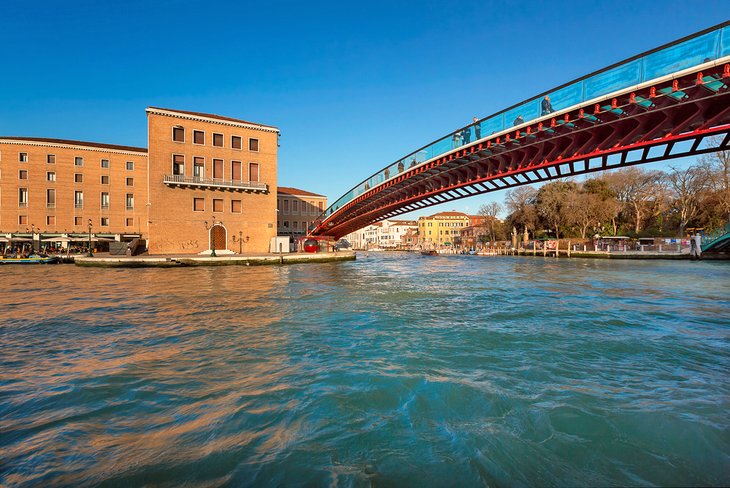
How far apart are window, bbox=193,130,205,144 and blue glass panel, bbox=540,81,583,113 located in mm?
25032

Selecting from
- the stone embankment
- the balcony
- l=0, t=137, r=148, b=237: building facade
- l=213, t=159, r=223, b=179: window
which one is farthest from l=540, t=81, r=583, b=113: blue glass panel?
l=0, t=137, r=148, b=237: building facade

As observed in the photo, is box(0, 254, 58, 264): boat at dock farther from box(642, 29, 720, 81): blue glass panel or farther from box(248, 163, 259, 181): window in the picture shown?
box(642, 29, 720, 81): blue glass panel

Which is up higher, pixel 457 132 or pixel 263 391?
pixel 457 132

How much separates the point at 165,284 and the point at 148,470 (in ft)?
41.5

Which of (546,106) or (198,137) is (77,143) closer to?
(198,137)

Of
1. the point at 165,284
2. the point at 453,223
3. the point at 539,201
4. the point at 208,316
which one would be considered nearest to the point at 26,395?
the point at 208,316

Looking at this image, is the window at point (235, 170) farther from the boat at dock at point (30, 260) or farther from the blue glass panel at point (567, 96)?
the blue glass panel at point (567, 96)

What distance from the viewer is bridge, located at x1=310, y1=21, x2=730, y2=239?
10062mm

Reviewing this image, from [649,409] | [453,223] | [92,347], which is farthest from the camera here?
[453,223]

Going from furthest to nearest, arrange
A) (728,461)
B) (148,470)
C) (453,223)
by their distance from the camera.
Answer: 1. (453,223)
2. (728,461)
3. (148,470)

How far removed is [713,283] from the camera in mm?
14117

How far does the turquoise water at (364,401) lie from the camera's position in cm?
225

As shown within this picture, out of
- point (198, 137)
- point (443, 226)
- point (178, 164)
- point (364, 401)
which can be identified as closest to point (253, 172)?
point (198, 137)

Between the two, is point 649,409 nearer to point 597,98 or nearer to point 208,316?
point 208,316
